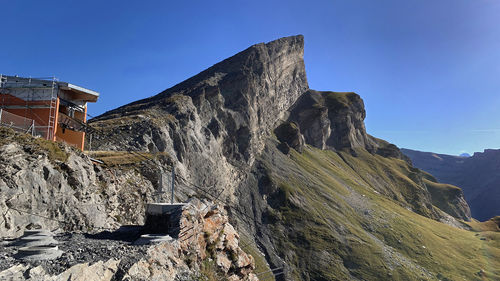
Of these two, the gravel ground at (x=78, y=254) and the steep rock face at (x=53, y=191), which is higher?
the steep rock face at (x=53, y=191)

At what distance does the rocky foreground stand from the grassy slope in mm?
51102

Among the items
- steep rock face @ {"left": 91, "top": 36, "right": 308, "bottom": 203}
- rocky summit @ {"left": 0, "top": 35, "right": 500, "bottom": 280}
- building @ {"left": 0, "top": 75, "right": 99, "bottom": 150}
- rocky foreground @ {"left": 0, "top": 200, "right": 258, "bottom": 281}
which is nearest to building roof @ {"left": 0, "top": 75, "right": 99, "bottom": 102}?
building @ {"left": 0, "top": 75, "right": 99, "bottom": 150}

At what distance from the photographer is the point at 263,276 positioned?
193 feet

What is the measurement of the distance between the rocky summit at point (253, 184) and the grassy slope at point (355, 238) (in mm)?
344

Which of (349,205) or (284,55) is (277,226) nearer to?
(349,205)

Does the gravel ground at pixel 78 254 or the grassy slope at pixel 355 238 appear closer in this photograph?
the gravel ground at pixel 78 254

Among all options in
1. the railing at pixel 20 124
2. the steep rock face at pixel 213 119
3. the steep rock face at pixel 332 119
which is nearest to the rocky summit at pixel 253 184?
the steep rock face at pixel 213 119

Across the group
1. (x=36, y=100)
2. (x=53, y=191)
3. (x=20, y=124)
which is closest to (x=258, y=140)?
(x=36, y=100)

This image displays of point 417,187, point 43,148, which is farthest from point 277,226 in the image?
point 417,187

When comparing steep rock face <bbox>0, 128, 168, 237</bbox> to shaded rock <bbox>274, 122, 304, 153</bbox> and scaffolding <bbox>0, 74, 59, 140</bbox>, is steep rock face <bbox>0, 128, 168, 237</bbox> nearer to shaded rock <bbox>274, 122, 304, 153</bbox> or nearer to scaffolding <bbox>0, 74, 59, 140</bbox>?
scaffolding <bbox>0, 74, 59, 140</bbox>

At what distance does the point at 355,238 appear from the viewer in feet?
238

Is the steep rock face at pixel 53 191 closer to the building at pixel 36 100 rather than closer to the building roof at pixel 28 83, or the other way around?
the building at pixel 36 100

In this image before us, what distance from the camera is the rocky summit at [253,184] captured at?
57.8ft

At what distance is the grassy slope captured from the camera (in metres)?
65.6
